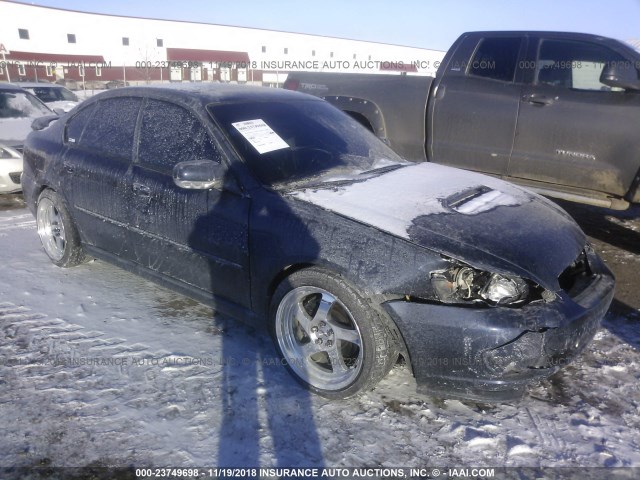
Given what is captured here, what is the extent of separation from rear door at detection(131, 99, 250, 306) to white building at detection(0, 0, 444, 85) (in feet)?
105

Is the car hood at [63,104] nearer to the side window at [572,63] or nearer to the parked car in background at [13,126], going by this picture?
the parked car in background at [13,126]

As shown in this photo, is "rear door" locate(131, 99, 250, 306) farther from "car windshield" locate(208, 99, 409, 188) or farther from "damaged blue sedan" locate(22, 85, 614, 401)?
"car windshield" locate(208, 99, 409, 188)

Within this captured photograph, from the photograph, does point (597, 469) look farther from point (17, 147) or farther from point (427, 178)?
point (17, 147)

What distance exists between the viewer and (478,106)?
518cm

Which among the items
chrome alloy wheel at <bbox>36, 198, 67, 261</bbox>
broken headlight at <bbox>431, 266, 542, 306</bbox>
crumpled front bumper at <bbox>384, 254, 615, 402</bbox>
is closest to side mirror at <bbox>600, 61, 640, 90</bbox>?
crumpled front bumper at <bbox>384, 254, 615, 402</bbox>

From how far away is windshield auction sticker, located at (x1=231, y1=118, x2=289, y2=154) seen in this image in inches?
121

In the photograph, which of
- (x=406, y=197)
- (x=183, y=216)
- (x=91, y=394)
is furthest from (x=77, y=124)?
(x=406, y=197)

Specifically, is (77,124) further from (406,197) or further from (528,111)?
(528,111)

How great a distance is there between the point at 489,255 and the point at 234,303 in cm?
152

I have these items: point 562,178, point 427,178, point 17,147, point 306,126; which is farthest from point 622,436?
point 17,147

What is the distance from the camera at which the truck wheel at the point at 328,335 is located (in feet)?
8.08

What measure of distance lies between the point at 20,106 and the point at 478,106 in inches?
279

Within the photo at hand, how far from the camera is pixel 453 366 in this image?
2361 millimetres

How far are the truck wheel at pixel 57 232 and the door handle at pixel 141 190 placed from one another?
1045mm
